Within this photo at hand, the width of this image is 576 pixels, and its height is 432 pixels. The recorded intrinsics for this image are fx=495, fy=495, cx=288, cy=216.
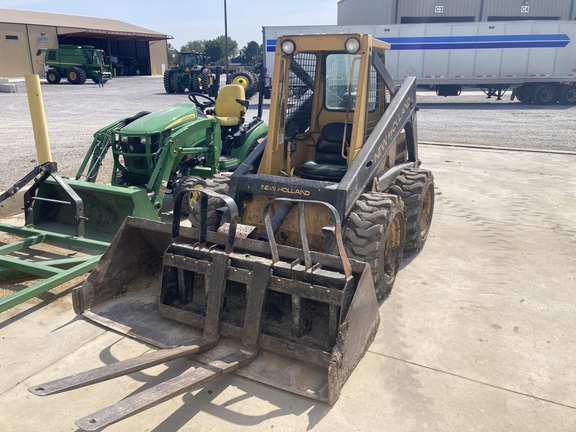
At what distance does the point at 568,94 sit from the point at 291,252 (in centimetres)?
2457

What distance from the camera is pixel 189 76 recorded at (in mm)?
27078

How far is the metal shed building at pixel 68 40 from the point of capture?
1667 inches

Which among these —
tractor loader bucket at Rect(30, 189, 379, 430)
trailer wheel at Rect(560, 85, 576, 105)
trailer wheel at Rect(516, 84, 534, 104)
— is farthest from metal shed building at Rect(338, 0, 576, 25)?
tractor loader bucket at Rect(30, 189, 379, 430)

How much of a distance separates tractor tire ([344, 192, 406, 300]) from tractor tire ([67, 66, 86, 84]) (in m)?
34.2

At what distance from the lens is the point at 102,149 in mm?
6945

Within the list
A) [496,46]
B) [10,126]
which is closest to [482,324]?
[10,126]

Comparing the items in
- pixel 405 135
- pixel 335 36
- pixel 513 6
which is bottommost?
pixel 405 135

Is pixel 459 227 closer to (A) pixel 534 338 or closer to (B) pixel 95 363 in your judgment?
(A) pixel 534 338

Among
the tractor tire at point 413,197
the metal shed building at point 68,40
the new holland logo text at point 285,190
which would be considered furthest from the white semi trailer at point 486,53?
the metal shed building at point 68,40

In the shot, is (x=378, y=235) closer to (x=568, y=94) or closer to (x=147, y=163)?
(x=147, y=163)

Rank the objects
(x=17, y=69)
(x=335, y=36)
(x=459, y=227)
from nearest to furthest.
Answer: (x=335, y=36)
(x=459, y=227)
(x=17, y=69)

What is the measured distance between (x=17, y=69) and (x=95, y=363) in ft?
156

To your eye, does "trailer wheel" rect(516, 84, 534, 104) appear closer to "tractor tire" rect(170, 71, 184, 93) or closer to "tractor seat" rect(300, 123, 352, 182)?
"tractor tire" rect(170, 71, 184, 93)

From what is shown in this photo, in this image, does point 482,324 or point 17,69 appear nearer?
point 482,324
